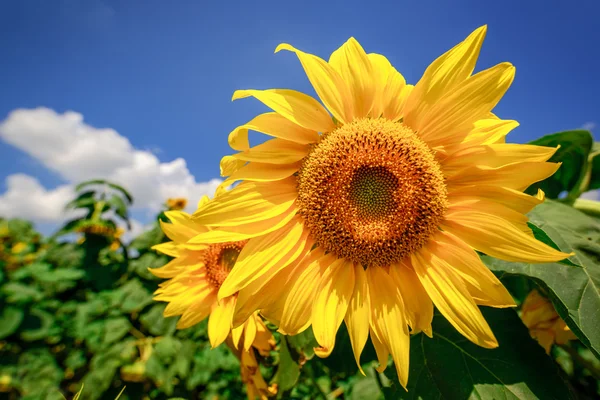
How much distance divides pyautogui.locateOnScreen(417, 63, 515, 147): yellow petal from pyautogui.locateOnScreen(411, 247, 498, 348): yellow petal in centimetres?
42

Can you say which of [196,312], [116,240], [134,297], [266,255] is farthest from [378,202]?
[116,240]

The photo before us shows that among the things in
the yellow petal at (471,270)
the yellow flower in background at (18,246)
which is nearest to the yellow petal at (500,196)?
the yellow petal at (471,270)

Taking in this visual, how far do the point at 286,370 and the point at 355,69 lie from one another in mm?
1092

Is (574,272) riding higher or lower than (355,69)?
lower

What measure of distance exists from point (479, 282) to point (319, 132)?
685mm

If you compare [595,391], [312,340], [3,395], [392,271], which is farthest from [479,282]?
[3,395]

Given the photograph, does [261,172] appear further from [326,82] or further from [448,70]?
[448,70]

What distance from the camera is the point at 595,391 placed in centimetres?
249

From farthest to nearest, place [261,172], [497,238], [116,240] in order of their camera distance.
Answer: [116,240], [261,172], [497,238]

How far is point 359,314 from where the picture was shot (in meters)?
1.10

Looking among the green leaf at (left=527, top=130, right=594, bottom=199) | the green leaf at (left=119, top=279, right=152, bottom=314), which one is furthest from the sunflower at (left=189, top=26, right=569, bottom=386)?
the green leaf at (left=119, top=279, right=152, bottom=314)

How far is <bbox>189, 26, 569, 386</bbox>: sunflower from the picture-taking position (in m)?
1.04

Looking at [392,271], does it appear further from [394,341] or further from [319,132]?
[319,132]

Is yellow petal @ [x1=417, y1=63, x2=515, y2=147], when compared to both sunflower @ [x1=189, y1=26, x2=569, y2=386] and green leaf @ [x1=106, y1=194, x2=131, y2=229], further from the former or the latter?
green leaf @ [x1=106, y1=194, x2=131, y2=229]
